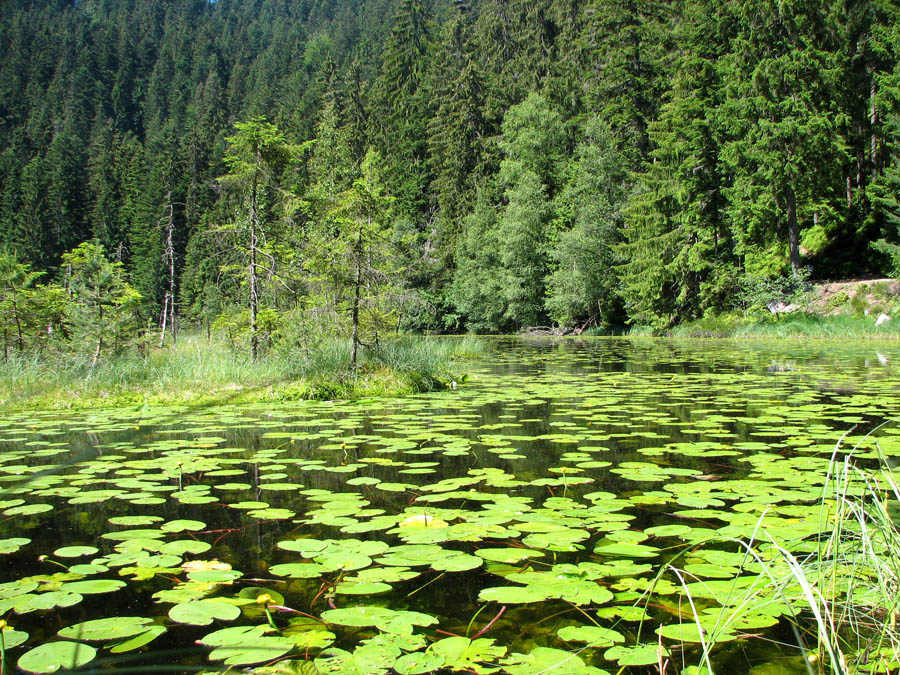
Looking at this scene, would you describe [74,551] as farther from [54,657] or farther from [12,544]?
[54,657]

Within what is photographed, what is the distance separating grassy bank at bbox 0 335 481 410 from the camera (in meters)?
7.10

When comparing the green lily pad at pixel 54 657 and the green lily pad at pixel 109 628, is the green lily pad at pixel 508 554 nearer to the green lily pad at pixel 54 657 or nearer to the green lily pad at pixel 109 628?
the green lily pad at pixel 109 628

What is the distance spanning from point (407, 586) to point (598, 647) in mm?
731

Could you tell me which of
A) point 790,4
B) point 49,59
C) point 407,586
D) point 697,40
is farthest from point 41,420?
point 49,59

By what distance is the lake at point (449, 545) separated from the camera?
1.51 m

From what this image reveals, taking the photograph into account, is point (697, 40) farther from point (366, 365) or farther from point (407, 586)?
point (407, 586)

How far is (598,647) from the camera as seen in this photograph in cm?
156

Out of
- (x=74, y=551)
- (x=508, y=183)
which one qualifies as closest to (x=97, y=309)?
(x=74, y=551)

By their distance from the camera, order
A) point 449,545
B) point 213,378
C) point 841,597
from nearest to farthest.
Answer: point 841,597
point 449,545
point 213,378

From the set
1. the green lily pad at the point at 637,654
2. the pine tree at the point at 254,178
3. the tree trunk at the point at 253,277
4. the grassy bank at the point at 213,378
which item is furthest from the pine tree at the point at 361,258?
the green lily pad at the point at 637,654

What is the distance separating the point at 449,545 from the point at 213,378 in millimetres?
6499

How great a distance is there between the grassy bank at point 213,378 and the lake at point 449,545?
6.58 ft

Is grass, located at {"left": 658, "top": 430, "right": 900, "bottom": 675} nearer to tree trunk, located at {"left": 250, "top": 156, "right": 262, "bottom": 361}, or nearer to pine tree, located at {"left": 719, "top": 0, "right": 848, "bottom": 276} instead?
tree trunk, located at {"left": 250, "top": 156, "right": 262, "bottom": 361}

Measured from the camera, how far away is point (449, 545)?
2.31 meters
